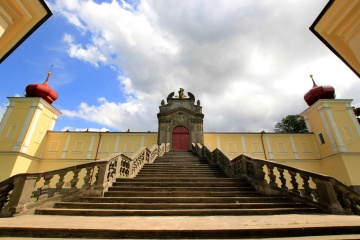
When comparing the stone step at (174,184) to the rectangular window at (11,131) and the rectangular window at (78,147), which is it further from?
the rectangular window at (11,131)

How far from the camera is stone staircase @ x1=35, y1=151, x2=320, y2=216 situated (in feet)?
16.4

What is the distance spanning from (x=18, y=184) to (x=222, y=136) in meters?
24.0

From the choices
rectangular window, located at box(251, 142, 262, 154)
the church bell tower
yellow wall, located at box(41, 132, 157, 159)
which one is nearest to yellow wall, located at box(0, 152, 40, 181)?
yellow wall, located at box(41, 132, 157, 159)

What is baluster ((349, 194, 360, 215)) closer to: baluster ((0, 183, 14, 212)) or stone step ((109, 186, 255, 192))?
stone step ((109, 186, 255, 192))

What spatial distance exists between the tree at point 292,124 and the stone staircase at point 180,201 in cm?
3495

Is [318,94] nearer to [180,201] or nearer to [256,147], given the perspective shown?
[256,147]

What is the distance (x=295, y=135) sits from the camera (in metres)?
26.1

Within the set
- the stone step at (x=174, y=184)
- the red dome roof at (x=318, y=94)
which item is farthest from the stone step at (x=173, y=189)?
the red dome roof at (x=318, y=94)

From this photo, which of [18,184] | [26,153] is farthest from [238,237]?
[26,153]

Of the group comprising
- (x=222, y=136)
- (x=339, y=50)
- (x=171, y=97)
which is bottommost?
(x=339, y=50)

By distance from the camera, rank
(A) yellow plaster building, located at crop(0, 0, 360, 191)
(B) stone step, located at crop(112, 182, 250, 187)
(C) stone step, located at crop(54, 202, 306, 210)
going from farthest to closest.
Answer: (A) yellow plaster building, located at crop(0, 0, 360, 191) → (B) stone step, located at crop(112, 182, 250, 187) → (C) stone step, located at crop(54, 202, 306, 210)

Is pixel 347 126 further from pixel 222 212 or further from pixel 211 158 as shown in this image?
pixel 222 212

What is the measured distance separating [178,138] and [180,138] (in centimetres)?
27

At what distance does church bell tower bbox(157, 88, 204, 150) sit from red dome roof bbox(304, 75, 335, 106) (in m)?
15.4
